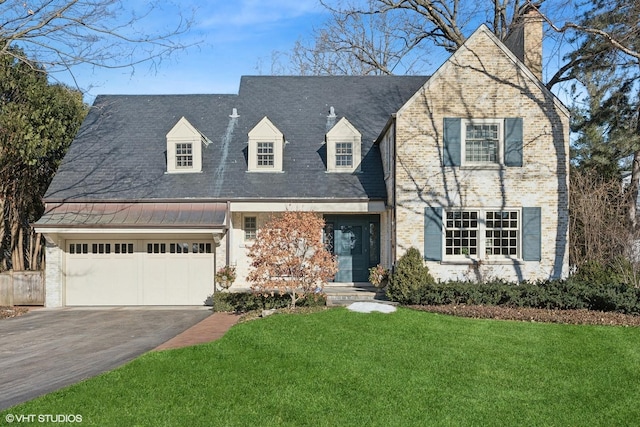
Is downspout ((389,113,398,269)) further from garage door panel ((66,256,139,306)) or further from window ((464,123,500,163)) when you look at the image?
garage door panel ((66,256,139,306))

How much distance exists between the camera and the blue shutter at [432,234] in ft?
52.4

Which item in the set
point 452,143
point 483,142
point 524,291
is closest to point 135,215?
point 452,143

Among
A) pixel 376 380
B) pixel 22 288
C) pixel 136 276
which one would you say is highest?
pixel 136 276

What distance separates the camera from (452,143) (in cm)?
1619

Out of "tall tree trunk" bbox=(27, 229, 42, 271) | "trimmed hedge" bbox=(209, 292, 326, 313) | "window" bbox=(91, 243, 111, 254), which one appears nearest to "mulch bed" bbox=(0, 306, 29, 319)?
"window" bbox=(91, 243, 111, 254)

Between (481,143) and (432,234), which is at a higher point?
(481,143)

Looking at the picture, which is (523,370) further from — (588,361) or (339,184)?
(339,184)

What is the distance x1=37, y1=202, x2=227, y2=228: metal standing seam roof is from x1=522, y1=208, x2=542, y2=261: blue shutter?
9297mm

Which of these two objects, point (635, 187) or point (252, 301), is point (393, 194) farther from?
point (635, 187)

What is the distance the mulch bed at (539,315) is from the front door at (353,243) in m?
4.70

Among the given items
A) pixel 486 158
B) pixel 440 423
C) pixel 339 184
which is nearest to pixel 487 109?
pixel 486 158

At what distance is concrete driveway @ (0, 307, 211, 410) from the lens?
342 inches

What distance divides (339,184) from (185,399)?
1175cm

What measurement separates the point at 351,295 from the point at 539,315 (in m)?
5.42
